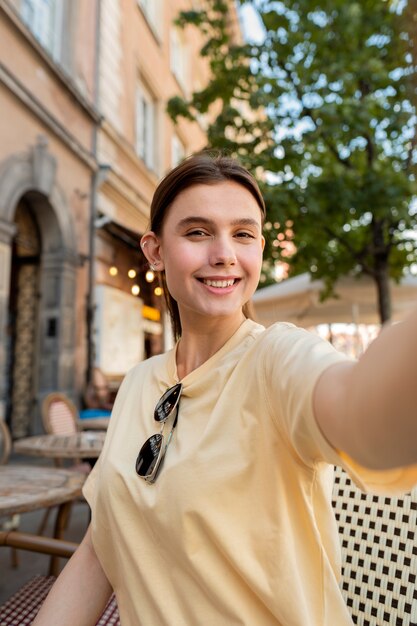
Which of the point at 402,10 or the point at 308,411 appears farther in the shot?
the point at 308,411

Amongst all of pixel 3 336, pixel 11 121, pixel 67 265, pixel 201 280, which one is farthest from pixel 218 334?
pixel 67 265

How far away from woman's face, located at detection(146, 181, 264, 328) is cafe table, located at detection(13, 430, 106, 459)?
221 cm

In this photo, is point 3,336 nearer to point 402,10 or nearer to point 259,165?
point 259,165

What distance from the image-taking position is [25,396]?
725 cm

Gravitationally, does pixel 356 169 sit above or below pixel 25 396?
above

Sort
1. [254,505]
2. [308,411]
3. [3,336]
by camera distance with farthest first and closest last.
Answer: [3,336]
[254,505]
[308,411]

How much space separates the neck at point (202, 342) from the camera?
3.55ft

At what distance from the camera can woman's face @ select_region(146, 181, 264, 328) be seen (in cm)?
102

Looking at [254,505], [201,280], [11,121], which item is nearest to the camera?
[254,505]

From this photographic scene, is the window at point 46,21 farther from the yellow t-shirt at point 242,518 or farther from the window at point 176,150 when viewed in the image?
the yellow t-shirt at point 242,518

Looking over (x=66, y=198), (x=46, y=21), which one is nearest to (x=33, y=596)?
(x=66, y=198)

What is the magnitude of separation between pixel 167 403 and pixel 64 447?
2.29 m

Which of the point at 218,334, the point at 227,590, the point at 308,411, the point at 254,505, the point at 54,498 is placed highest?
the point at 218,334

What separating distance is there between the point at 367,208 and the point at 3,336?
205 inches
